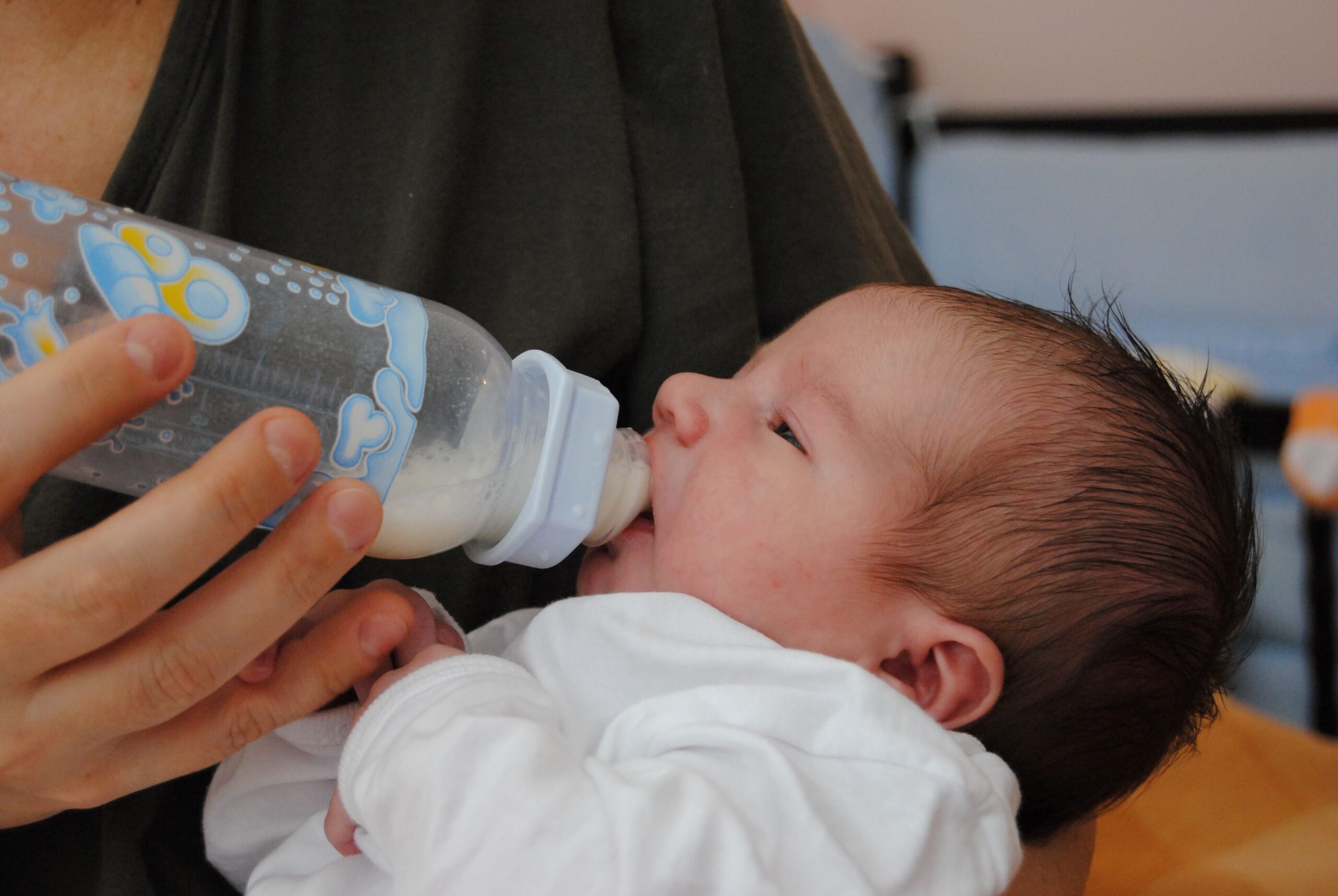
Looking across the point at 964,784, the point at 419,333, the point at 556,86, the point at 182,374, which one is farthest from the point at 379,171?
the point at 964,784

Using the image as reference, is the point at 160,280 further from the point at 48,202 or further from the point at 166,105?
the point at 166,105

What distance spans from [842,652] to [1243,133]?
11.0 ft

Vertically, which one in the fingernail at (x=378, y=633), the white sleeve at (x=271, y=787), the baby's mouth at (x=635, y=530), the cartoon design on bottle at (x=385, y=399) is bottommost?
the white sleeve at (x=271, y=787)

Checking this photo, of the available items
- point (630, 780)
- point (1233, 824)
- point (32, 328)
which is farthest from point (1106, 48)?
point (32, 328)

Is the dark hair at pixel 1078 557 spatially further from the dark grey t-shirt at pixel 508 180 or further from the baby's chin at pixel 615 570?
the dark grey t-shirt at pixel 508 180

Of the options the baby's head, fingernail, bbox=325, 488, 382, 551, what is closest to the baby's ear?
the baby's head

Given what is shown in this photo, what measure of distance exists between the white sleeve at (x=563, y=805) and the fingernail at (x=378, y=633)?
0.04 m

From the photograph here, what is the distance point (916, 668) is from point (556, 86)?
745mm

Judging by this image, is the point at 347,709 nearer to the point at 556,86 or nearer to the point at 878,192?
the point at 556,86

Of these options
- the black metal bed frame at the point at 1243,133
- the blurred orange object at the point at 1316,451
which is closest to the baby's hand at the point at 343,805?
the black metal bed frame at the point at 1243,133

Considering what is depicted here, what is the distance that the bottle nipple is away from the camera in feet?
3.05

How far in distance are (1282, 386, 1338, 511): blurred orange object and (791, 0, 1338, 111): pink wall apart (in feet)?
4.65

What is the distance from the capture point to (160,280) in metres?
0.68

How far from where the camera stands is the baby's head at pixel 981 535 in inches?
34.9
